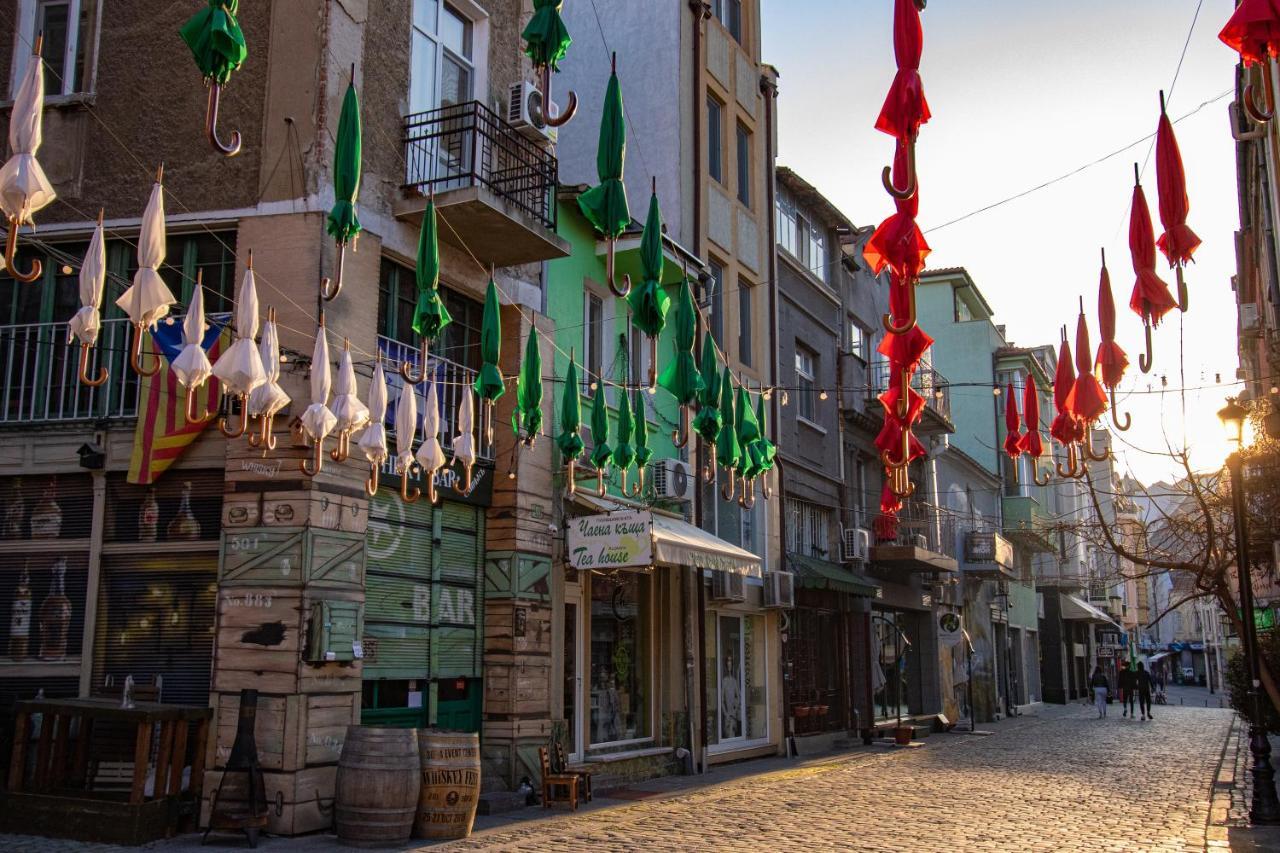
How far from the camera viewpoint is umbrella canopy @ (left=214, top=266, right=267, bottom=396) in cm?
978

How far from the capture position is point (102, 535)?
39.8ft

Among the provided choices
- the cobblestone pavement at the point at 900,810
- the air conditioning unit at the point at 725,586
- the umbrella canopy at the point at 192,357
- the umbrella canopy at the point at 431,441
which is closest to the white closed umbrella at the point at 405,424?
the umbrella canopy at the point at 431,441

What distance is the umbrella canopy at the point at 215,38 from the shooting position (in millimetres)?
7773

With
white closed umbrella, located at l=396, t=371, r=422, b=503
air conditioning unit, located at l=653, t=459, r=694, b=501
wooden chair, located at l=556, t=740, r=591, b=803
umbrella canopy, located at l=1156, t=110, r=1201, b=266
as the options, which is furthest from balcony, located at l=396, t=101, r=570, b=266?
umbrella canopy, located at l=1156, t=110, r=1201, b=266

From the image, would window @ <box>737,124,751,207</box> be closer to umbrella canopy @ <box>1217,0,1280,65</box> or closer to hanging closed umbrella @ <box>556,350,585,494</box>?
hanging closed umbrella @ <box>556,350,585,494</box>

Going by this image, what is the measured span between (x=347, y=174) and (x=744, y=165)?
15107 millimetres

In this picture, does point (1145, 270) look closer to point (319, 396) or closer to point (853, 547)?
point (319, 396)

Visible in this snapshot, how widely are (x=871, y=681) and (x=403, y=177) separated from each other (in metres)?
17.7

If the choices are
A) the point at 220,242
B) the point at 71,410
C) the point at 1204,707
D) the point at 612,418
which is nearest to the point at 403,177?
the point at 220,242

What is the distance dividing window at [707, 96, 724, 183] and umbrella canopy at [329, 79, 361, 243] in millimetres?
13203

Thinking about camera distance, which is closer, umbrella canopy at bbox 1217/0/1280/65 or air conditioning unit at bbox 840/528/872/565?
umbrella canopy at bbox 1217/0/1280/65

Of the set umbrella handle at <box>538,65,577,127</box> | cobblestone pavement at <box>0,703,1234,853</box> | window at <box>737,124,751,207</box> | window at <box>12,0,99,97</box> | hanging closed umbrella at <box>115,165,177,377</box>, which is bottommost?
cobblestone pavement at <box>0,703,1234,853</box>

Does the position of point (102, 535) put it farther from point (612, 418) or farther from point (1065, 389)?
point (1065, 389)

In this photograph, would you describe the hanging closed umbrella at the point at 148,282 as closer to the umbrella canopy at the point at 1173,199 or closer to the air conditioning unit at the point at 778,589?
the umbrella canopy at the point at 1173,199
